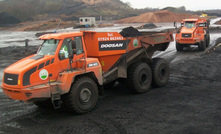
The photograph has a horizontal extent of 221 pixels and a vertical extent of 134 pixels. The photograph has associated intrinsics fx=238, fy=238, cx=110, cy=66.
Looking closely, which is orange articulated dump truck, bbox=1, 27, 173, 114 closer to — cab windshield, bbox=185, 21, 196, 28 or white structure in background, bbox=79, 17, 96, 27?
cab windshield, bbox=185, 21, 196, 28

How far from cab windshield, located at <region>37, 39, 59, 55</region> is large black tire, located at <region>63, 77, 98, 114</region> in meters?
1.06

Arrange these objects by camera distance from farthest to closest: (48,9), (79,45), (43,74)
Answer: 1. (48,9)
2. (79,45)
3. (43,74)

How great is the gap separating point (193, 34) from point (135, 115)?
1353 centimetres

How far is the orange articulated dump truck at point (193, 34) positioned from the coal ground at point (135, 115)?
30.9 ft

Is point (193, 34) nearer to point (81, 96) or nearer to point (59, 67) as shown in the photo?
point (81, 96)

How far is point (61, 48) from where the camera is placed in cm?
636

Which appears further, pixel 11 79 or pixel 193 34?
pixel 193 34

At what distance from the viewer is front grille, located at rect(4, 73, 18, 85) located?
18.9 feet

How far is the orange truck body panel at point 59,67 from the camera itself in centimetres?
577

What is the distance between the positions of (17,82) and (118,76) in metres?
3.30

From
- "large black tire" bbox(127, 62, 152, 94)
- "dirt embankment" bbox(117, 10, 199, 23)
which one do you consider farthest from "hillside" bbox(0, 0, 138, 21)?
"large black tire" bbox(127, 62, 152, 94)

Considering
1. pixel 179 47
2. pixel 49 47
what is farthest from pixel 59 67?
pixel 179 47

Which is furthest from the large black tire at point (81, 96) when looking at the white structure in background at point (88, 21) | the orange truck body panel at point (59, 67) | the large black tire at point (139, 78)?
the white structure in background at point (88, 21)

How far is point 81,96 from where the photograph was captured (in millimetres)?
6457
